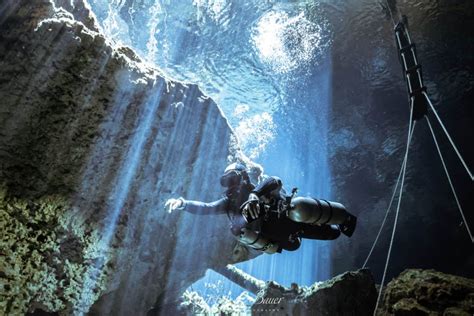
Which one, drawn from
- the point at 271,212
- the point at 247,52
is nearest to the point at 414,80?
the point at 271,212

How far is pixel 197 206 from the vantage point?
15.2ft

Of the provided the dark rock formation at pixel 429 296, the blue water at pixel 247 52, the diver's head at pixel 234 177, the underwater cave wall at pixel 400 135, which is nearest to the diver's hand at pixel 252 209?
the diver's head at pixel 234 177

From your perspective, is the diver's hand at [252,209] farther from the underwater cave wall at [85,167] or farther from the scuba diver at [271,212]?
the underwater cave wall at [85,167]

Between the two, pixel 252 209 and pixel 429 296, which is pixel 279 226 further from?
pixel 429 296

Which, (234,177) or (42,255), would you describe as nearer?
(42,255)

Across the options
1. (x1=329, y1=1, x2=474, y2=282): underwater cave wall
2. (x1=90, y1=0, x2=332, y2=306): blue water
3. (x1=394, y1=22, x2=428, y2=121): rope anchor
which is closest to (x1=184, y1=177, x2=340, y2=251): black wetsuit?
(x1=394, y1=22, x2=428, y2=121): rope anchor

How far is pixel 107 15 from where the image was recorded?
400 inches

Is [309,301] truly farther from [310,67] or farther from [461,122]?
[461,122]

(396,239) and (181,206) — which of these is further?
(396,239)

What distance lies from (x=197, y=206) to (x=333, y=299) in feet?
10.7

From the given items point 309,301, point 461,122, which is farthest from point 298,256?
point 309,301

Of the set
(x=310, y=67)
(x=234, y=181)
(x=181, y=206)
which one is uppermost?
(x=310, y=67)

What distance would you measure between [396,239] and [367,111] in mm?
6646

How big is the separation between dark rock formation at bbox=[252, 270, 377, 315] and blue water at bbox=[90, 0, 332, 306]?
7609 millimetres
